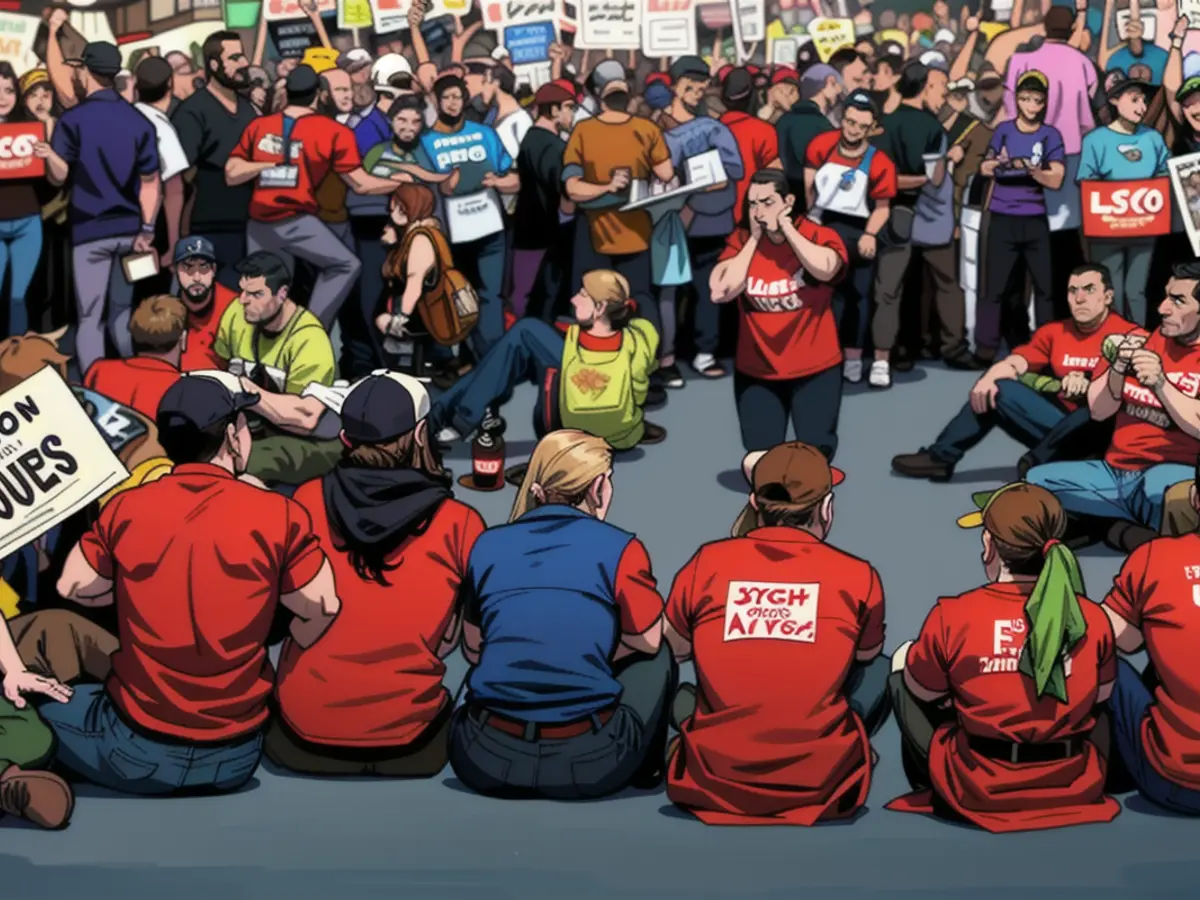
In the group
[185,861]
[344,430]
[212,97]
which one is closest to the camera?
[185,861]

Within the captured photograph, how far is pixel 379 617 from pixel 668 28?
845 cm

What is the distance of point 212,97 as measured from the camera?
941cm

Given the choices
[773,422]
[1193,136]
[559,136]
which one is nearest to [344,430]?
[773,422]

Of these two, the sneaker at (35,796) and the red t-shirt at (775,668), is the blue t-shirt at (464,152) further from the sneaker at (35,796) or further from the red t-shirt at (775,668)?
the sneaker at (35,796)

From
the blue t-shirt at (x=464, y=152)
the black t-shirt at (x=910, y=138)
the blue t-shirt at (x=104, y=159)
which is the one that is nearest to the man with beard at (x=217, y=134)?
the blue t-shirt at (x=104, y=159)

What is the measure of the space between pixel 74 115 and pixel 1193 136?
5601 millimetres

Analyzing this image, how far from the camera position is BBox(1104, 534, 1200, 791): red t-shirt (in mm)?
4410

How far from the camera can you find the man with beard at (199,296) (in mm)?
7371

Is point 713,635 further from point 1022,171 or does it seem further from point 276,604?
point 1022,171

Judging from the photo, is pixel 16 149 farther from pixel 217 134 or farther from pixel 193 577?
pixel 193 577

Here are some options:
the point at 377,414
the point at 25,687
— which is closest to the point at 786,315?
the point at 377,414

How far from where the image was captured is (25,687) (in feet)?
14.7

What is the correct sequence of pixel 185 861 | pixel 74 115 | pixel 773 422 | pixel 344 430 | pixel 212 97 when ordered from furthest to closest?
pixel 212 97 → pixel 74 115 → pixel 773 422 → pixel 344 430 → pixel 185 861

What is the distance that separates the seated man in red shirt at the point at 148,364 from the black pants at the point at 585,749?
6.46 ft
